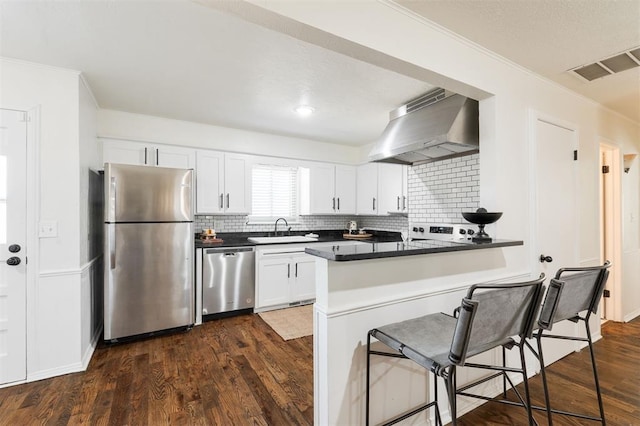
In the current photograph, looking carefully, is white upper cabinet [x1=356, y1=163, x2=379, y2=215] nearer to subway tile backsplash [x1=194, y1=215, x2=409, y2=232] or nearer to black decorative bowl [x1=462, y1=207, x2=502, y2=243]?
subway tile backsplash [x1=194, y1=215, x2=409, y2=232]

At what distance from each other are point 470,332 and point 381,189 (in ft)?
12.1

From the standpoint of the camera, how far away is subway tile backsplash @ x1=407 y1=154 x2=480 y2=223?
9.08ft

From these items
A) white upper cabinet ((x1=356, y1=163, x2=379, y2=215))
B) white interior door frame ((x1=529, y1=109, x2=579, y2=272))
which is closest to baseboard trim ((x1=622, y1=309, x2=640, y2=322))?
white interior door frame ((x1=529, y1=109, x2=579, y2=272))

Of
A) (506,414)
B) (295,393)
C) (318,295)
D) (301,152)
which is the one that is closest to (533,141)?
(506,414)

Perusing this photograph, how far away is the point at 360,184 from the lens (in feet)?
17.0

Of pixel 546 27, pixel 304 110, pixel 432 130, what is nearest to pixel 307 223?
pixel 304 110

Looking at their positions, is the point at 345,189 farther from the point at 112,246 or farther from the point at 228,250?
the point at 112,246

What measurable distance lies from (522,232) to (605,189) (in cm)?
233

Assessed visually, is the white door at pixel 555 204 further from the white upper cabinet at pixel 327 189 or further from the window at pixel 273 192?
the window at pixel 273 192

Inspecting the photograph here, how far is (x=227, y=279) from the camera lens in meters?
3.73

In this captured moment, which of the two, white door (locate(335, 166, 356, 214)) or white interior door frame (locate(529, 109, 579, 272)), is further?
white door (locate(335, 166, 356, 214))

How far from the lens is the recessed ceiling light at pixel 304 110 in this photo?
3.28m

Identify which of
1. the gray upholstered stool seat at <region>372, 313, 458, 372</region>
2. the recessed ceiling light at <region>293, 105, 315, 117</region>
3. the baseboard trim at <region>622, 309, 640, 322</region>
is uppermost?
the recessed ceiling light at <region>293, 105, 315, 117</region>

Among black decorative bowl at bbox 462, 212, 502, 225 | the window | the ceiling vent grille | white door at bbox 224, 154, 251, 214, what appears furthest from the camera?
the window
